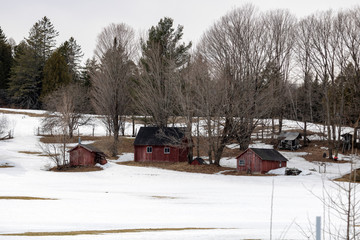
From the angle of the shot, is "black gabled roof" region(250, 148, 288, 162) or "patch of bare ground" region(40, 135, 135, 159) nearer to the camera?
"black gabled roof" region(250, 148, 288, 162)

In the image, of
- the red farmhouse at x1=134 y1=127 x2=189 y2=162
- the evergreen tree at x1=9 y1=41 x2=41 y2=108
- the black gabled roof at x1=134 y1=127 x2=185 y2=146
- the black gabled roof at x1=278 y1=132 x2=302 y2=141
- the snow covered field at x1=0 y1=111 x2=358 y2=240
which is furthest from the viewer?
the evergreen tree at x1=9 y1=41 x2=41 y2=108

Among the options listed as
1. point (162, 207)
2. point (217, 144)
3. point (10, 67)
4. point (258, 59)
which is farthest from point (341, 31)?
point (10, 67)

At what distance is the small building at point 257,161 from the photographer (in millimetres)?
38312

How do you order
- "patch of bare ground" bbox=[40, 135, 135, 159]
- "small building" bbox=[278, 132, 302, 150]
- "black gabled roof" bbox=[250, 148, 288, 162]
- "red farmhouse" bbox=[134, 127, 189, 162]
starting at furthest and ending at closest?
"small building" bbox=[278, 132, 302, 150], "patch of bare ground" bbox=[40, 135, 135, 159], "red farmhouse" bbox=[134, 127, 189, 162], "black gabled roof" bbox=[250, 148, 288, 162]

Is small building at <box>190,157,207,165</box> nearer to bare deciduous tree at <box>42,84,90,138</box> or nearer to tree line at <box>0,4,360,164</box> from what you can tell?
tree line at <box>0,4,360,164</box>

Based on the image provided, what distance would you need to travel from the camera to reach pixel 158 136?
46656mm

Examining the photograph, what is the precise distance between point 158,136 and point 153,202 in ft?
79.2

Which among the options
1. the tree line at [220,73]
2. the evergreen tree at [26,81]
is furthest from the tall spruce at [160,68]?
the evergreen tree at [26,81]

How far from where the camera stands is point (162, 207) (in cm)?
2094

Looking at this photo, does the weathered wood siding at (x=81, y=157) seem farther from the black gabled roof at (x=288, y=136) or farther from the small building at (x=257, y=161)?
the black gabled roof at (x=288, y=136)

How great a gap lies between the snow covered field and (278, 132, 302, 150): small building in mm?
9511

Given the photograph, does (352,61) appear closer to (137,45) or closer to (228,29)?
(228,29)

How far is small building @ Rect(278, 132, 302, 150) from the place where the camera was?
52.5 meters

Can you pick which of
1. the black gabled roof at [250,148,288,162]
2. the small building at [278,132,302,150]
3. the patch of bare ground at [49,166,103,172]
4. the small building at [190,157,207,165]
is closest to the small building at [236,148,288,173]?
the black gabled roof at [250,148,288,162]
